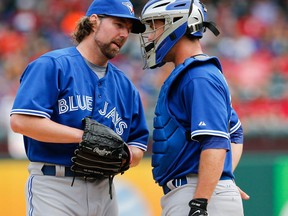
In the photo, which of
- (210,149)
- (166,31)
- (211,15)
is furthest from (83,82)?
(211,15)

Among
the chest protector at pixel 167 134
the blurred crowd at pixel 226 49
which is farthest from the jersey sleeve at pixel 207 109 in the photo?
the blurred crowd at pixel 226 49

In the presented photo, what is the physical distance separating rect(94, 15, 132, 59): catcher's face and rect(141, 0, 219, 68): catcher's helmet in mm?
267

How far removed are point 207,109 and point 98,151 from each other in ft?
2.59

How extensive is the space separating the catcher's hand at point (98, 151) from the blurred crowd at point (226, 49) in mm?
5581

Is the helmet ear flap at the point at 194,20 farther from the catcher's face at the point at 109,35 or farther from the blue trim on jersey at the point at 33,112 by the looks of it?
the blue trim on jersey at the point at 33,112

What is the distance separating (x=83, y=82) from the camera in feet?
14.8

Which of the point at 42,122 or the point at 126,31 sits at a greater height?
the point at 126,31

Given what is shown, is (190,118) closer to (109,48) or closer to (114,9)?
(109,48)

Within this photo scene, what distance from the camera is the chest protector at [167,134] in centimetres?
408

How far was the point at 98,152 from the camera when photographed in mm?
4359

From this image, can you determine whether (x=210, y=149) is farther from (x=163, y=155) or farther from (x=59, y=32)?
(x=59, y=32)

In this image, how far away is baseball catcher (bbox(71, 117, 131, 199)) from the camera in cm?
429

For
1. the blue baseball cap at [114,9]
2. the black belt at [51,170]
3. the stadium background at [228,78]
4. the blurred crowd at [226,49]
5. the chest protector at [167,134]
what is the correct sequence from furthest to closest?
the blurred crowd at [226,49] < the stadium background at [228,78] < the blue baseball cap at [114,9] < the black belt at [51,170] < the chest protector at [167,134]

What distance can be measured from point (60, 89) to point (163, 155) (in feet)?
2.55
